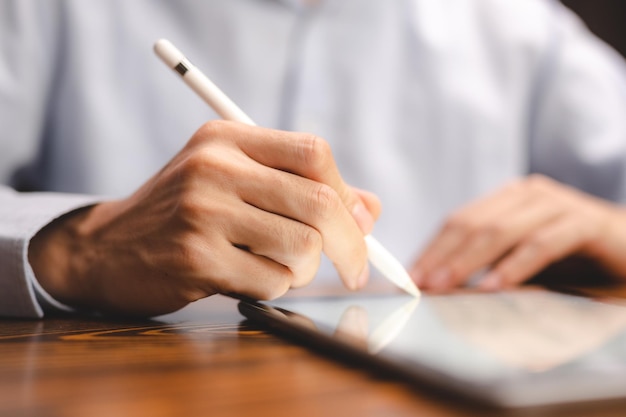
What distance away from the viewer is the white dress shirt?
0.61 meters

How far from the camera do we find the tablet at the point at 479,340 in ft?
0.50

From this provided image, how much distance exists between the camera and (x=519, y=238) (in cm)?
54

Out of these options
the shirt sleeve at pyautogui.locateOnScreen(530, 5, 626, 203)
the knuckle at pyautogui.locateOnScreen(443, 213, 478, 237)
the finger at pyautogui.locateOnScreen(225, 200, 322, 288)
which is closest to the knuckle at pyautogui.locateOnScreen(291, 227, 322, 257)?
the finger at pyautogui.locateOnScreen(225, 200, 322, 288)

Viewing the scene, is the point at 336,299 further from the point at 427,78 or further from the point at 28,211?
the point at 427,78

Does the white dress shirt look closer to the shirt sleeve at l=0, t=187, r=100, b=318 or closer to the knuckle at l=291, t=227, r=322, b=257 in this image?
the shirt sleeve at l=0, t=187, r=100, b=318

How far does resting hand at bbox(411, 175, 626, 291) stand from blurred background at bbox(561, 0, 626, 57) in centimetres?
85

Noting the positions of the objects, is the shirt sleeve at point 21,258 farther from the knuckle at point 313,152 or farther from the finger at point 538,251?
the finger at point 538,251

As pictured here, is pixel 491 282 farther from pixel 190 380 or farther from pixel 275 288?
pixel 190 380

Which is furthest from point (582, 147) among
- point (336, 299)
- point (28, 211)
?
point (28, 211)

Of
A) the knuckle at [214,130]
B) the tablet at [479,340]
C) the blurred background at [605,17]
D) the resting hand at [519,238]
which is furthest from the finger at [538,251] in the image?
the blurred background at [605,17]

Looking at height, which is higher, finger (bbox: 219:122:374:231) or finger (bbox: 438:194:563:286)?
finger (bbox: 219:122:374:231)

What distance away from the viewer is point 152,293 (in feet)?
1.04

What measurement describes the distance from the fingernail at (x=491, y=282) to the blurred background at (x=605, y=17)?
100 centimetres

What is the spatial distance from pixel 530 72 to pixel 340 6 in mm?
262
